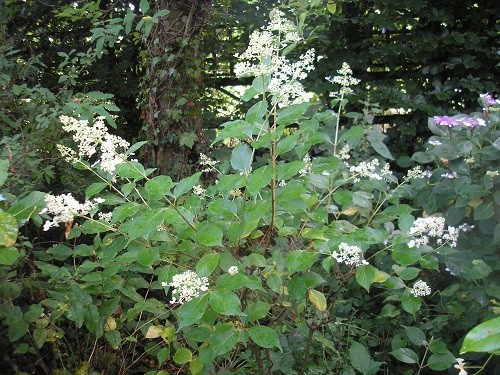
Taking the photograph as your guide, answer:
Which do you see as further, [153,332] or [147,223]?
[153,332]

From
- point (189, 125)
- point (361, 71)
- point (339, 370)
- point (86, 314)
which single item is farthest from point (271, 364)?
point (361, 71)

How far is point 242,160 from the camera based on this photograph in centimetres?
175

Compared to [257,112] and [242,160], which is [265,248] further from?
[257,112]

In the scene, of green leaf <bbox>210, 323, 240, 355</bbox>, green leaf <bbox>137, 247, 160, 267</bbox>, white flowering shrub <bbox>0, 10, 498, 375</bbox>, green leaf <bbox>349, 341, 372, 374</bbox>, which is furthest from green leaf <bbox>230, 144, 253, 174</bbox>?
green leaf <bbox>349, 341, 372, 374</bbox>

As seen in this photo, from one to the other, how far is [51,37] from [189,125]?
199 cm

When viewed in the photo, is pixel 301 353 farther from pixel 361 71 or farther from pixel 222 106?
pixel 361 71

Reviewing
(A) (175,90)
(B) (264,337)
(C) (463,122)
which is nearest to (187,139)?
(A) (175,90)

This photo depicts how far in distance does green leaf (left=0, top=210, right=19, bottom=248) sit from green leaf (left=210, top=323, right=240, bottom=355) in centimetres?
60

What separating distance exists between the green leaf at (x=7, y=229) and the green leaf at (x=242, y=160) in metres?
0.61

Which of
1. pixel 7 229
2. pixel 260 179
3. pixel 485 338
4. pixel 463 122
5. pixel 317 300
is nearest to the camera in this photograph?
pixel 485 338

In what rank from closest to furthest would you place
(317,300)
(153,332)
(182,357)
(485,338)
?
(485,338), (317,300), (182,357), (153,332)

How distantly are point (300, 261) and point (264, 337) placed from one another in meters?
0.23

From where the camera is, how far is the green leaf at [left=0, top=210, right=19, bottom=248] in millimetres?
1470

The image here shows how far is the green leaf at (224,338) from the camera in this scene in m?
1.66
